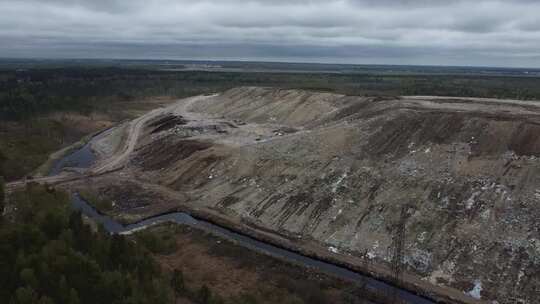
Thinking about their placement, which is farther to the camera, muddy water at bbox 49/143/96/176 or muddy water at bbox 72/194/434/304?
muddy water at bbox 49/143/96/176

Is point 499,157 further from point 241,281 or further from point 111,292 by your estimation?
point 111,292

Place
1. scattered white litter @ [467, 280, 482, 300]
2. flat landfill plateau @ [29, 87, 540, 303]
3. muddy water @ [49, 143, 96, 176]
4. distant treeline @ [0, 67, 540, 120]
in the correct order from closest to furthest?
scattered white litter @ [467, 280, 482, 300] < flat landfill plateau @ [29, 87, 540, 303] < muddy water @ [49, 143, 96, 176] < distant treeline @ [0, 67, 540, 120]

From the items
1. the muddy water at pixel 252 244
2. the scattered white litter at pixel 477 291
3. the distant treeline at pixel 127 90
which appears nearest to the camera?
the scattered white litter at pixel 477 291

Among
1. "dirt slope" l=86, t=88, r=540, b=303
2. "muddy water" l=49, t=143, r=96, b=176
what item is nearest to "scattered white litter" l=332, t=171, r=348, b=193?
"dirt slope" l=86, t=88, r=540, b=303

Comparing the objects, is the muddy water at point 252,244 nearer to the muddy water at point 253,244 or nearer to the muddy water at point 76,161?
the muddy water at point 253,244

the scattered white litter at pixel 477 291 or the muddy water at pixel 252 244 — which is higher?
the scattered white litter at pixel 477 291

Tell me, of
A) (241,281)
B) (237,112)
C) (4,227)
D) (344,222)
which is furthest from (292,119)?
(4,227)

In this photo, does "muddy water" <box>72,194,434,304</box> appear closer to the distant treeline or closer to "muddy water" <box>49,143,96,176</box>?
"muddy water" <box>49,143,96,176</box>

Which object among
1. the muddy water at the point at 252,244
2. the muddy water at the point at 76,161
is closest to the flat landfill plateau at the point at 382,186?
the muddy water at the point at 252,244
